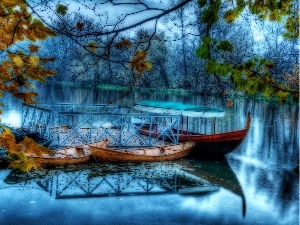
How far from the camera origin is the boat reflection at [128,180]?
406 inches

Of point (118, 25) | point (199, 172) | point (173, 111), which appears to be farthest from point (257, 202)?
point (118, 25)

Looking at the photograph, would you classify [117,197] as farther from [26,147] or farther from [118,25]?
[118,25]

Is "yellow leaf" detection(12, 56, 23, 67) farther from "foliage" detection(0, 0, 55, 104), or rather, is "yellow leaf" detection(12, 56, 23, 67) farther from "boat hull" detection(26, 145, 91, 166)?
"boat hull" detection(26, 145, 91, 166)

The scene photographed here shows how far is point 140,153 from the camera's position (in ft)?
43.0

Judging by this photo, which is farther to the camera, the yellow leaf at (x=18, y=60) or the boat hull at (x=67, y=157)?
the boat hull at (x=67, y=157)

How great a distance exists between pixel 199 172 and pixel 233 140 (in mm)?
2610

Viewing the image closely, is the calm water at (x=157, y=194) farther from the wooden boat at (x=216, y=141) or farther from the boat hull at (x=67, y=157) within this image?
the wooden boat at (x=216, y=141)

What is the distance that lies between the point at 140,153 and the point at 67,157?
7.91 ft

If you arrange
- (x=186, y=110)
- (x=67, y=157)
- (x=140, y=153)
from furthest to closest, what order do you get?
(x=186, y=110), (x=140, y=153), (x=67, y=157)

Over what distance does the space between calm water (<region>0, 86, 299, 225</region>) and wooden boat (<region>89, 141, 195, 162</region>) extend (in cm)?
28

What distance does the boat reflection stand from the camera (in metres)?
10.3

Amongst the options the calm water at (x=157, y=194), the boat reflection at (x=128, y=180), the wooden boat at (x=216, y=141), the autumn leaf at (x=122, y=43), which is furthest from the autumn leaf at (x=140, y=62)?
the wooden boat at (x=216, y=141)

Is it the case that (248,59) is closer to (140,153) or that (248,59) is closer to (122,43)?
(122,43)

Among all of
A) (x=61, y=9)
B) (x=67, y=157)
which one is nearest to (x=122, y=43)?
(x=61, y=9)
